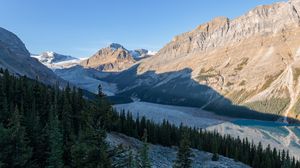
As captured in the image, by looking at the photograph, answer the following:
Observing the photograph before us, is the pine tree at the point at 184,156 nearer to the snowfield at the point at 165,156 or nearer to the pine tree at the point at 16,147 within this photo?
the pine tree at the point at 16,147

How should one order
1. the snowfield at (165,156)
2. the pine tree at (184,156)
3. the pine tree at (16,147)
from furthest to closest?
the snowfield at (165,156) → the pine tree at (16,147) → the pine tree at (184,156)

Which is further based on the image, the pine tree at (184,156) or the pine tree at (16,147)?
the pine tree at (16,147)

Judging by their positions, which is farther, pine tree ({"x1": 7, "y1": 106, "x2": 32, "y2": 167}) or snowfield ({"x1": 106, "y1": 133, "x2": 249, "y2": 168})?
snowfield ({"x1": 106, "y1": 133, "x2": 249, "y2": 168})

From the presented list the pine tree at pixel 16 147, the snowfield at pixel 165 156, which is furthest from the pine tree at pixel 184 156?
the snowfield at pixel 165 156

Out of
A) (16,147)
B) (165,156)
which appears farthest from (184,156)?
(165,156)

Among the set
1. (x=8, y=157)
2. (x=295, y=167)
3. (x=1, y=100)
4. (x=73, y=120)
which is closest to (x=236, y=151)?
(x=295, y=167)

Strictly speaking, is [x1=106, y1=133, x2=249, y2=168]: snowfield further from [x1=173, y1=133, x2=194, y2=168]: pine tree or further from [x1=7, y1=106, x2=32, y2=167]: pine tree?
[x1=173, y1=133, x2=194, y2=168]: pine tree

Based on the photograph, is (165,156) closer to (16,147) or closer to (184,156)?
(16,147)

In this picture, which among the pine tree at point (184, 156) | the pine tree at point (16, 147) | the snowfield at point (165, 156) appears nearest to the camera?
the pine tree at point (184, 156)

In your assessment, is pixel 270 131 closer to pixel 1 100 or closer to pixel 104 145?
pixel 1 100

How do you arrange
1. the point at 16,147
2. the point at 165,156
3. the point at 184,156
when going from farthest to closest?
the point at 165,156, the point at 16,147, the point at 184,156

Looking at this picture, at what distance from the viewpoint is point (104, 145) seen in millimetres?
23312

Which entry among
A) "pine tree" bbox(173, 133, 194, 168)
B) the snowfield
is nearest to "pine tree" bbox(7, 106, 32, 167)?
"pine tree" bbox(173, 133, 194, 168)

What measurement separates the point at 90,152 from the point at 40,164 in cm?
2623
